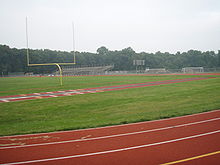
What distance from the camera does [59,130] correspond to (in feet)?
28.1

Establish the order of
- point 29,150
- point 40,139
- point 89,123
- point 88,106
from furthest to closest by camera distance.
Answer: point 88,106 < point 89,123 < point 40,139 < point 29,150

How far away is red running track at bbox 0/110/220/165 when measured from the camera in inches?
222

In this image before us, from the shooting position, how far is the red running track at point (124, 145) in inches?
222

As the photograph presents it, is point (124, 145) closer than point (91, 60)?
Yes

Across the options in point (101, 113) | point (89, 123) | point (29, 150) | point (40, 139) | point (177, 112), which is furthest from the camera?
point (101, 113)

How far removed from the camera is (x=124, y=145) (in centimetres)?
654

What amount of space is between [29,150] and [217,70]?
168 feet

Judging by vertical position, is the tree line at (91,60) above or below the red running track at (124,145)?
above

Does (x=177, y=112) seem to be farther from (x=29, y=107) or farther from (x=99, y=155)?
(x=29, y=107)

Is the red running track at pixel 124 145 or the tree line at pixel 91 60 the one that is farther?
the tree line at pixel 91 60

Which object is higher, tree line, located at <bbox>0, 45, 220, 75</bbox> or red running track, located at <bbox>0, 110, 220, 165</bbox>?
tree line, located at <bbox>0, 45, 220, 75</bbox>

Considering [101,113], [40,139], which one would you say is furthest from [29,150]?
[101,113]

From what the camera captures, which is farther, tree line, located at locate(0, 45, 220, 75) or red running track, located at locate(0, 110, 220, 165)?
tree line, located at locate(0, 45, 220, 75)

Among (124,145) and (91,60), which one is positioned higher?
(91,60)
